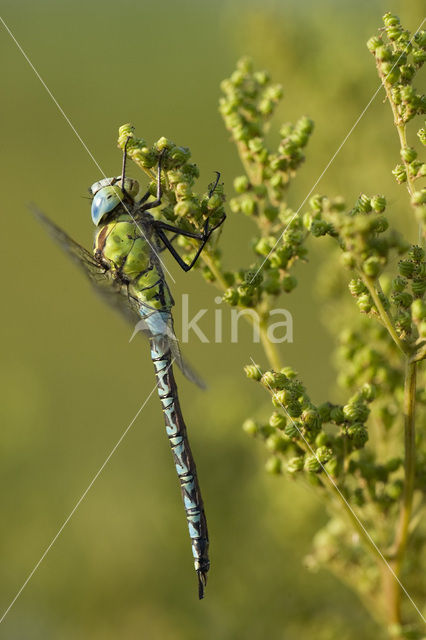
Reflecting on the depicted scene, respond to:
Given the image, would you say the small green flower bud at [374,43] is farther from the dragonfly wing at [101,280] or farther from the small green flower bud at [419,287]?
the dragonfly wing at [101,280]

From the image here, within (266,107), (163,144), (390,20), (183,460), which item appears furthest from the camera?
(183,460)

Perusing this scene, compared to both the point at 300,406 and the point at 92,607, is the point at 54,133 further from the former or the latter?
the point at 300,406

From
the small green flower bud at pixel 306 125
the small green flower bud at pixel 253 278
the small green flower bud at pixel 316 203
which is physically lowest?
the small green flower bud at pixel 253 278

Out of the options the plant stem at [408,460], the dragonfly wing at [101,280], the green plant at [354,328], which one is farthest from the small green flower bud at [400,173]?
the dragonfly wing at [101,280]

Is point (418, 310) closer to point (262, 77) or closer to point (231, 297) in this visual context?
point (231, 297)

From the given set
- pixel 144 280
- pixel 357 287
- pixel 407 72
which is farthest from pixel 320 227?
pixel 144 280

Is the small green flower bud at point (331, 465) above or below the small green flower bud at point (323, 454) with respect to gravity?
below

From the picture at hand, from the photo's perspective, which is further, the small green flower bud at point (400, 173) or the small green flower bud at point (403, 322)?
the small green flower bud at point (400, 173)

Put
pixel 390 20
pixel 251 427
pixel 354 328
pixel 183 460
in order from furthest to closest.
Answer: pixel 183 460 < pixel 354 328 < pixel 251 427 < pixel 390 20
